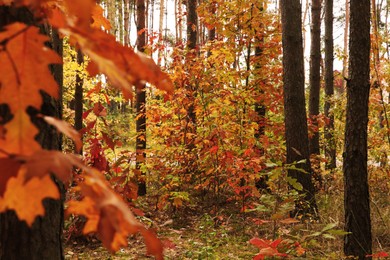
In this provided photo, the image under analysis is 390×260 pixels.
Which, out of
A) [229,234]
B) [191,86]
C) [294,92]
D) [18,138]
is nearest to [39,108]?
[18,138]

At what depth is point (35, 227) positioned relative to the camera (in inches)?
52.6

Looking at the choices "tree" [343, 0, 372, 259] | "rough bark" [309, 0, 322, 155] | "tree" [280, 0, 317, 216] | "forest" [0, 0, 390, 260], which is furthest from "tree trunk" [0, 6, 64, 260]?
"rough bark" [309, 0, 322, 155]

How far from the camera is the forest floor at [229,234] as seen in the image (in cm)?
392

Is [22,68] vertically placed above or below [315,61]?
below

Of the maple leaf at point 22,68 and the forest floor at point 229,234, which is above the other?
the maple leaf at point 22,68

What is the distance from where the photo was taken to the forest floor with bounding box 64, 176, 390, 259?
3.92m

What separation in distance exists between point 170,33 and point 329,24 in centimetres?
2276

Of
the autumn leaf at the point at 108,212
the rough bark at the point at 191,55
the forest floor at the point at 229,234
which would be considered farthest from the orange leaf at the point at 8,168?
the rough bark at the point at 191,55

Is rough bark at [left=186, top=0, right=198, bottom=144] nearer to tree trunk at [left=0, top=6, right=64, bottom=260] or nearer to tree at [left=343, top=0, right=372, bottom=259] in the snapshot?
tree at [left=343, top=0, right=372, bottom=259]

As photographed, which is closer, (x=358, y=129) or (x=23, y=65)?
(x=23, y=65)

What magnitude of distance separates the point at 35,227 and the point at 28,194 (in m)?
0.83

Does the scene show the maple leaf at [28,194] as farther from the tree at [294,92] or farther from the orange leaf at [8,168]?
the tree at [294,92]

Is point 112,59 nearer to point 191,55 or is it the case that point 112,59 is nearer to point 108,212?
A: point 108,212

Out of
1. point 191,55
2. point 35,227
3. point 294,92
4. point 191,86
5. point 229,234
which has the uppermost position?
point 191,55
